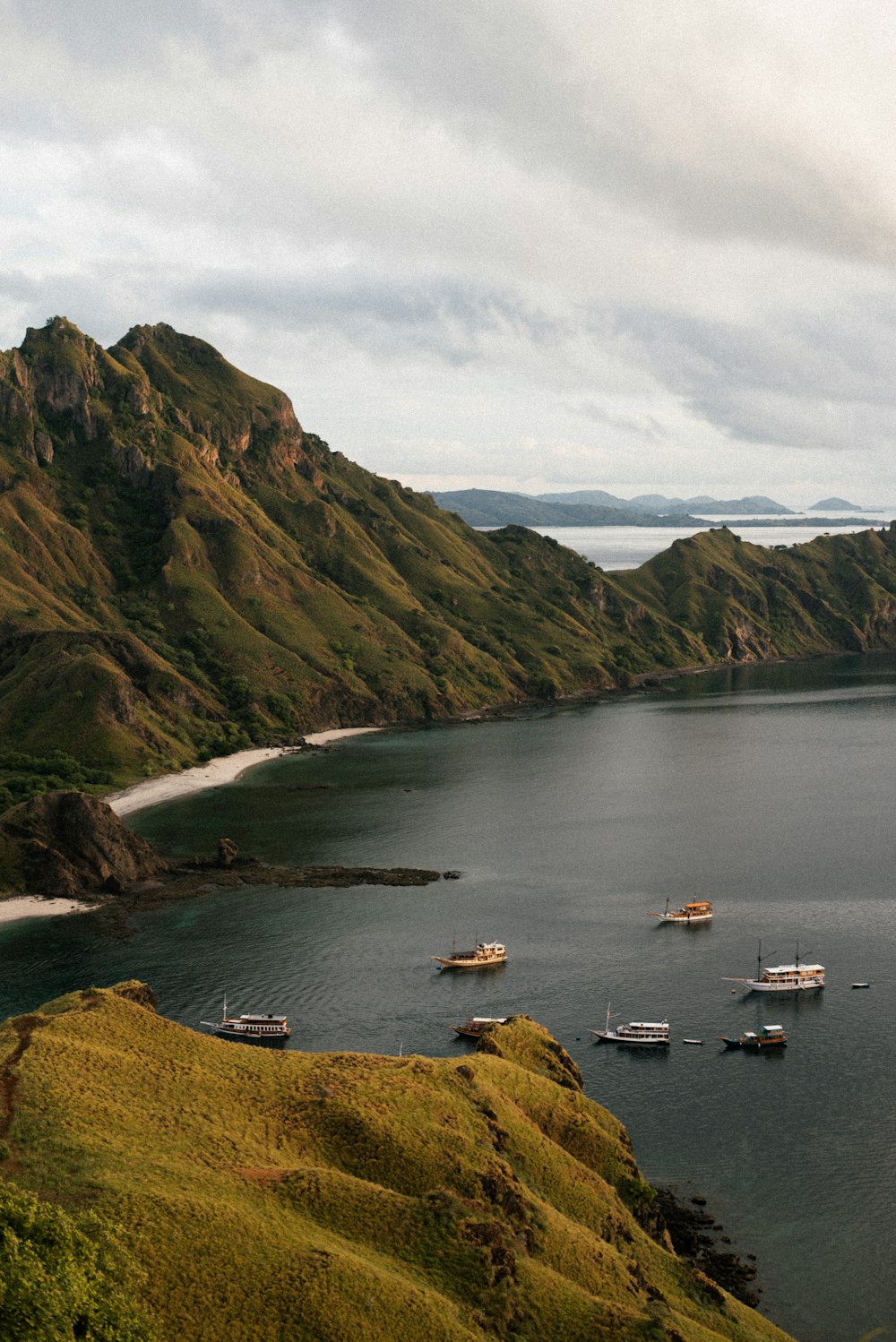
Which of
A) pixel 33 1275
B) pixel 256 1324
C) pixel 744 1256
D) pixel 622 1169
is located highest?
pixel 33 1275

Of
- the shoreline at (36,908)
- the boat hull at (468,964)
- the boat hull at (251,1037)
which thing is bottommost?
the boat hull at (251,1037)

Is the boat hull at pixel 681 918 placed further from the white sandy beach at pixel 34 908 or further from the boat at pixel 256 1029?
the white sandy beach at pixel 34 908

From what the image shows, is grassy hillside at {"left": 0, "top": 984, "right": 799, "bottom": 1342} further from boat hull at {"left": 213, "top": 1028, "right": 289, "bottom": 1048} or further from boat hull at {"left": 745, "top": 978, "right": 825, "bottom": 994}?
boat hull at {"left": 745, "top": 978, "right": 825, "bottom": 994}

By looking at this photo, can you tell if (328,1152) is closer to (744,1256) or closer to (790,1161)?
(744,1256)

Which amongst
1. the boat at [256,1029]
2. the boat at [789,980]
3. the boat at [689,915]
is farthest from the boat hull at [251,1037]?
the boat at [689,915]

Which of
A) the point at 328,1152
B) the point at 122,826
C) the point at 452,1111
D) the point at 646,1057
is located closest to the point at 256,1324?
the point at 328,1152

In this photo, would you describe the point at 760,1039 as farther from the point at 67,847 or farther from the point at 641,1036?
the point at 67,847
